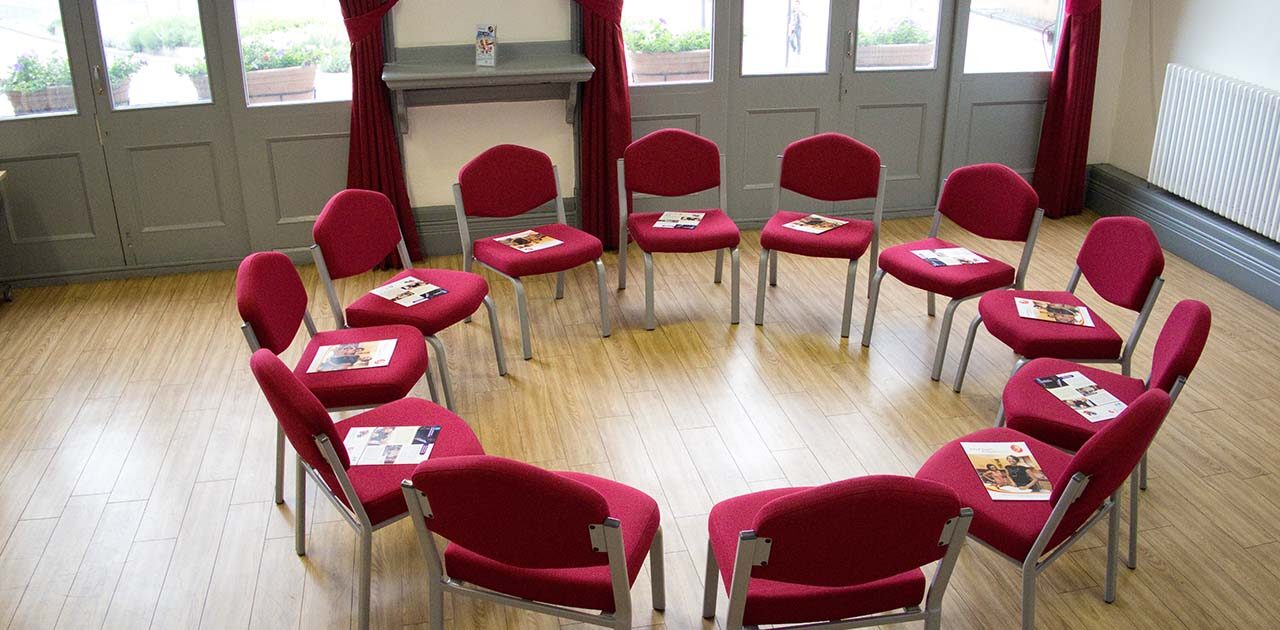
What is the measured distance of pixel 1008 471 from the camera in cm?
305

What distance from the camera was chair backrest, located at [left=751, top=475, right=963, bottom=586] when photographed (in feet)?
7.41

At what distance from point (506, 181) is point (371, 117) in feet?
3.46

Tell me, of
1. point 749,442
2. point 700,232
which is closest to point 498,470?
point 749,442

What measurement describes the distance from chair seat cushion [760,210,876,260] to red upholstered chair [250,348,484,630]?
213 cm

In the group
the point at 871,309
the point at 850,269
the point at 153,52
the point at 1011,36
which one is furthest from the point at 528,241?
the point at 1011,36

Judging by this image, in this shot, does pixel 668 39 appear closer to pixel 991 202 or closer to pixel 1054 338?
pixel 991 202

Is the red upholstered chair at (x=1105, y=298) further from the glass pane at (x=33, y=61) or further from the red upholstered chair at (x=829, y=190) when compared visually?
the glass pane at (x=33, y=61)

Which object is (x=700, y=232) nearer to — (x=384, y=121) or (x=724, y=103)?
(x=724, y=103)

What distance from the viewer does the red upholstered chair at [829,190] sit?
4.91 m

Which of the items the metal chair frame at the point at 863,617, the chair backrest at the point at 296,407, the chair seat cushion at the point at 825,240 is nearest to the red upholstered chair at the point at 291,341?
the chair backrest at the point at 296,407

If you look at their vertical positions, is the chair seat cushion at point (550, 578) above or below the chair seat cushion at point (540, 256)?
below

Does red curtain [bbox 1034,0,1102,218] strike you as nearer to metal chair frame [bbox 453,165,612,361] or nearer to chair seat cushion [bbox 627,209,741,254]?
chair seat cushion [bbox 627,209,741,254]

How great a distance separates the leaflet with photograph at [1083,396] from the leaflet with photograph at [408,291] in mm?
2300

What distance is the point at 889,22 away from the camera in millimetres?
6156
